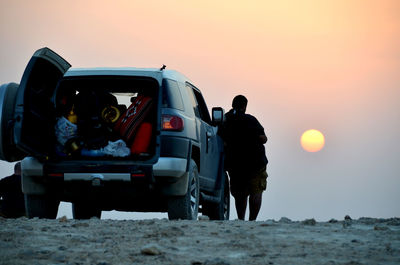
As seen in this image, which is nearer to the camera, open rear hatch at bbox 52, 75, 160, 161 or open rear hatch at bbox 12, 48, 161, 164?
open rear hatch at bbox 12, 48, 161, 164

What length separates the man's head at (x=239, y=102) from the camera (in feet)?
39.1

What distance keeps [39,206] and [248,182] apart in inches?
134

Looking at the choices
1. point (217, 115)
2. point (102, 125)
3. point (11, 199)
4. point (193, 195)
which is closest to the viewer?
point (102, 125)

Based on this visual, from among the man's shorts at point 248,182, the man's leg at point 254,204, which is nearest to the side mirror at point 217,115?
the man's shorts at point 248,182

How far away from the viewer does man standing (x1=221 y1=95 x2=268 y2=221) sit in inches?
466

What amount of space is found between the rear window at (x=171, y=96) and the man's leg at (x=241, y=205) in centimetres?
294

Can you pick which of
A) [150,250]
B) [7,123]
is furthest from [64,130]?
[150,250]

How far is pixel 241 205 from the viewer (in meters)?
12.1

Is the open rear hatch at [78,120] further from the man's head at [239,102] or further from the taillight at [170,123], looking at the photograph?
the man's head at [239,102]

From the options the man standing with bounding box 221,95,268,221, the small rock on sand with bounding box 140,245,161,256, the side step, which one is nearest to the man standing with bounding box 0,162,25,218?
the side step

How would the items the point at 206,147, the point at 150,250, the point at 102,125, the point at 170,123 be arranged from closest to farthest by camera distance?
1. the point at 150,250
2. the point at 170,123
3. the point at 102,125
4. the point at 206,147

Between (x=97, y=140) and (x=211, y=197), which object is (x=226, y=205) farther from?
(x=97, y=140)

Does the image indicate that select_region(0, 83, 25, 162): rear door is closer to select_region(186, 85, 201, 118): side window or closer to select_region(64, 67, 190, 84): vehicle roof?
select_region(64, 67, 190, 84): vehicle roof

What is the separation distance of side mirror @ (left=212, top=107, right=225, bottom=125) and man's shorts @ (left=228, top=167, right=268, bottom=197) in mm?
989
